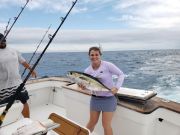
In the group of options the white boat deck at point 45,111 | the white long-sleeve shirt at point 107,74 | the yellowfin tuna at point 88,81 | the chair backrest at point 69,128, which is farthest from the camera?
the white boat deck at point 45,111

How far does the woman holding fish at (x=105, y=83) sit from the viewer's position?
296cm

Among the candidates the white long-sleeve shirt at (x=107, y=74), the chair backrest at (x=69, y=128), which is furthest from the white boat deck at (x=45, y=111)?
the chair backrest at (x=69, y=128)

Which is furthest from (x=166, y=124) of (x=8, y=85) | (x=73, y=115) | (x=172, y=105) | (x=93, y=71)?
(x=8, y=85)

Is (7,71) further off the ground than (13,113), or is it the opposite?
(7,71)

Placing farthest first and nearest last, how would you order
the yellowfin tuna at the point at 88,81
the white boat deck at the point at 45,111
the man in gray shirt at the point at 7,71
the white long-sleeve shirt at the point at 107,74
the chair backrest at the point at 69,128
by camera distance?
1. the white boat deck at the point at 45,111
2. the man in gray shirt at the point at 7,71
3. the white long-sleeve shirt at the point at 107,74
4. the yellowfin tuna at the point at 88,81
5. the chair backrest at the point at 69,128

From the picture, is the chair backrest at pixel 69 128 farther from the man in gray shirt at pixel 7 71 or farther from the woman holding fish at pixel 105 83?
the man in gray shirt at pixel 7 71

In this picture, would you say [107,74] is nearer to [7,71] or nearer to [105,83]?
[105,83]

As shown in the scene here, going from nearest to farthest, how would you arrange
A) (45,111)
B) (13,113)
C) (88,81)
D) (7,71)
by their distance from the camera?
(13,113) → (88,81) → (7,71) → (45,111)

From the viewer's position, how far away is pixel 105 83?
9.86 feet

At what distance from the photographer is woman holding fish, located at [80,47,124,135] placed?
2.96 metres

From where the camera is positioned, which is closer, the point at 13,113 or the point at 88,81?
the point at 13,113

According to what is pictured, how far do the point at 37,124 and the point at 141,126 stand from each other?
1.60 metres

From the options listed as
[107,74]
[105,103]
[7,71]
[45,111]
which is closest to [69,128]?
[105,103]

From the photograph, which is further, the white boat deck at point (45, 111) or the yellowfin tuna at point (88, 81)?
the white boat deck at point (45, 111)
